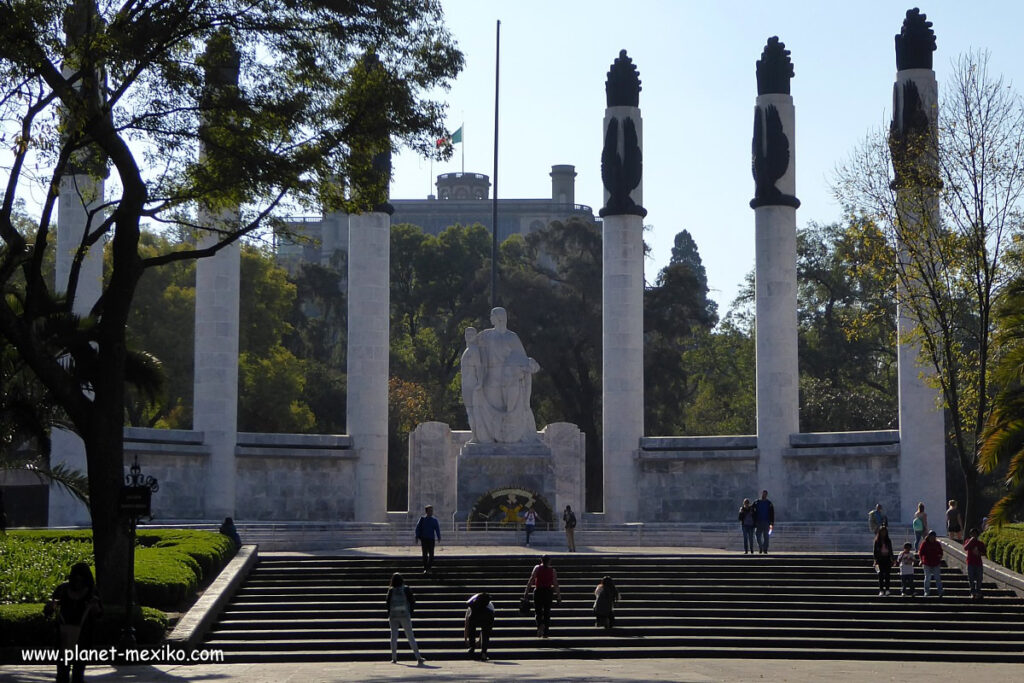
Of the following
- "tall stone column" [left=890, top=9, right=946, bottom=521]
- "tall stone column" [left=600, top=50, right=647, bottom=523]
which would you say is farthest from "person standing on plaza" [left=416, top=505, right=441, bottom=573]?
"tall stone column" [left=890, top=9, right=946, bottom=521]

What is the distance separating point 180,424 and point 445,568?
109 feet

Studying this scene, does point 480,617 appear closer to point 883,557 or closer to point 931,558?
point 883,557

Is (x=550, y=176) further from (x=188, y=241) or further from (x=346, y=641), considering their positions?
(x=346, y=641)

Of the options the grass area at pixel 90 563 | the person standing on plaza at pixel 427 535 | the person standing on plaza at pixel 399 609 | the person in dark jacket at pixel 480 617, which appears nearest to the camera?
the grass area at pixel 90 563

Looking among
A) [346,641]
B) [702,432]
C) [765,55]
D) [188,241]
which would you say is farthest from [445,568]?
[702,432]

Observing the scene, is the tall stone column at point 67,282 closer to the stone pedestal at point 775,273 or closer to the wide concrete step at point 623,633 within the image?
the wide concrete step at point 623,633

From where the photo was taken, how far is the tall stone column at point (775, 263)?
1794 inches

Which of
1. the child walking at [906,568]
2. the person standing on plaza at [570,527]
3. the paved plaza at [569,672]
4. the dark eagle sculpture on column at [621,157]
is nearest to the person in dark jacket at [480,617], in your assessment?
the paved plaza at [569,672]

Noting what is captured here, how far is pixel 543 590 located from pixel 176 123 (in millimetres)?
10215

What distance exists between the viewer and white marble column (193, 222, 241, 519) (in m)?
44.9

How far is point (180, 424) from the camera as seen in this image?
62.1 m

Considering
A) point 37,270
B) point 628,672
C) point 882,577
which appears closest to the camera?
point 628,672

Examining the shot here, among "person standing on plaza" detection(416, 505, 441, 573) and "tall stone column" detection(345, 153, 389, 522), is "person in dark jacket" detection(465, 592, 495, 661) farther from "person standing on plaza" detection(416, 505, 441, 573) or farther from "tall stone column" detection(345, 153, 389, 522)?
"tall stone column" detection(345, 153, 389, 522)

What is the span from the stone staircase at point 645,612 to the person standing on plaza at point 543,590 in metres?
0.33
